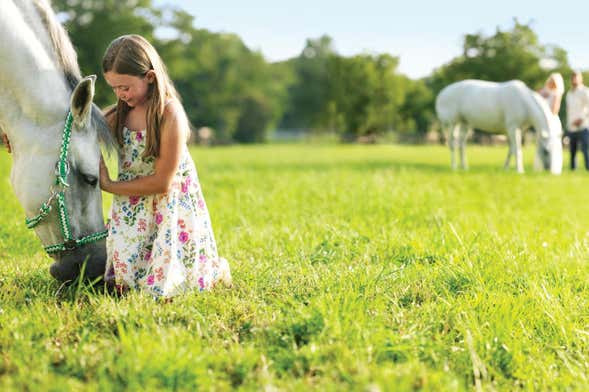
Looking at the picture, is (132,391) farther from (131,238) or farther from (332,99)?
(332,99)

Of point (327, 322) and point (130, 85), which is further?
A: point (130, 85)

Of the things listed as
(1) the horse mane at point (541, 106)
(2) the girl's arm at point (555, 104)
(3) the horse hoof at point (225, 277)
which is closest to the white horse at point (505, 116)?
(1) the horse mane at point (541, 106)

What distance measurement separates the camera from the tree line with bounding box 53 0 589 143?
39000 mm

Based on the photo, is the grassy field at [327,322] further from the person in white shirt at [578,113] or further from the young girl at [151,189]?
the person in white shirt at [578,113]

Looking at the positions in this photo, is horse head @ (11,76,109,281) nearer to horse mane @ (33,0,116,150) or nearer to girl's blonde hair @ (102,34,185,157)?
horse mane @ (33,0,116,150)

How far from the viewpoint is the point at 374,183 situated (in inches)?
309

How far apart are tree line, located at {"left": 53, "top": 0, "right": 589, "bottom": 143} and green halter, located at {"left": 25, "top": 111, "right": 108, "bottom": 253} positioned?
34002 mm

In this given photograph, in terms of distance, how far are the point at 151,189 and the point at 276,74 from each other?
2324 inches

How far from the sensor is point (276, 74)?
197 feet

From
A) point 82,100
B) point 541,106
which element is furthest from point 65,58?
point 541,106

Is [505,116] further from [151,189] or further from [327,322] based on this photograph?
[327,322]

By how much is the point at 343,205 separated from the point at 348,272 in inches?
117

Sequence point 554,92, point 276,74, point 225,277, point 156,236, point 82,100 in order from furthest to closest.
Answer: point 276,74 → point 554,92 → point 225,277 → point 156,236 → point 82,100

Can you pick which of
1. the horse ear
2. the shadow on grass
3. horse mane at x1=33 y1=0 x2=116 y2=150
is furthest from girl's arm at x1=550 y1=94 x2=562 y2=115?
the horse ear
